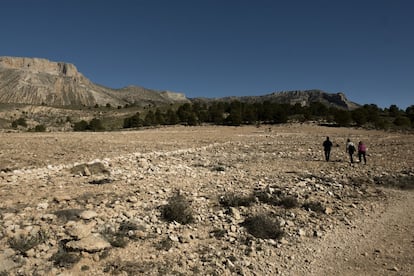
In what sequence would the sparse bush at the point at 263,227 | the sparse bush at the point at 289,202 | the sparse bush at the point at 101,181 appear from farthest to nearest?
the sparse bush at the point at 101,181, the sparse bush at the point at 289,202, the sparse bush at the point at 263,227

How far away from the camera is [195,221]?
9.30 meters

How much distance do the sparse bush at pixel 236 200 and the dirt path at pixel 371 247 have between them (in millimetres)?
2700

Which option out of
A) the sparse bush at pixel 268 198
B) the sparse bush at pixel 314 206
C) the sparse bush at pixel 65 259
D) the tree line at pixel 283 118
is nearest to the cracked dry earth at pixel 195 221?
the sparse bush at pixel 65 259

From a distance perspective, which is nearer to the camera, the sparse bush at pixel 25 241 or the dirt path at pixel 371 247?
the sparse bush at pixel 25 241

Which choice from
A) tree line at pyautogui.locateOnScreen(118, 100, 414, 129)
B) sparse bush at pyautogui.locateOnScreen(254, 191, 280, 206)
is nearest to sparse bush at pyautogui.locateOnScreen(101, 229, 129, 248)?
sparse bush at pyautogui.locateOnScreen(254, 191, 280, 206)

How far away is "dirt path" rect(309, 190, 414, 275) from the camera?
7.50m

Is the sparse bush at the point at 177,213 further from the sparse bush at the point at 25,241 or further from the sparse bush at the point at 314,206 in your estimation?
the sparse bush at the point at 314,206

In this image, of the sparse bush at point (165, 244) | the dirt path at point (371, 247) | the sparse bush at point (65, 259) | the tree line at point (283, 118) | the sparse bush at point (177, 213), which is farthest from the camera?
the tree line at point (283, 118)

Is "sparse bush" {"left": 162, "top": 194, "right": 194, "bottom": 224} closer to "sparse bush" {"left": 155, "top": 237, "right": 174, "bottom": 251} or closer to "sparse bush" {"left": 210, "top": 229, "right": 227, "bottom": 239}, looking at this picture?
"sparse bush" {"left": 210, "top": 229, "right": 227, "bottom": 239}

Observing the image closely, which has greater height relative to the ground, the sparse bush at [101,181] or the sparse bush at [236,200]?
the sparse bush at [101,181]

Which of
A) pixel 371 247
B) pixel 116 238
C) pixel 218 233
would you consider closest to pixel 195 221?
pixel 218 233

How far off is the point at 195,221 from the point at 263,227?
6.15 feet

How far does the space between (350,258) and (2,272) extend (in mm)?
7466

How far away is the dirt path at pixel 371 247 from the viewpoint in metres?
7.50
